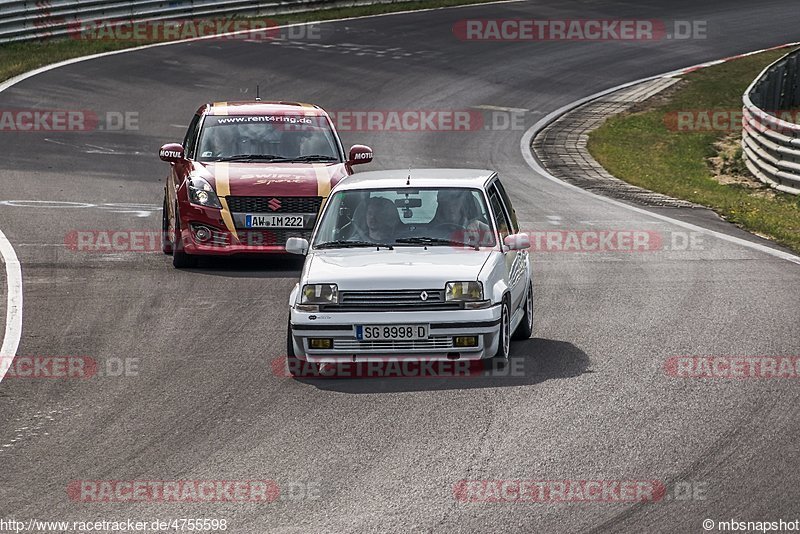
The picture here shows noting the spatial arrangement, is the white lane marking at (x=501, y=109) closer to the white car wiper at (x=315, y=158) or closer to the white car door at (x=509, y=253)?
the white car wiper at (x=315, y=158)

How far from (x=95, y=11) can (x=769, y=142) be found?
18.3 meters

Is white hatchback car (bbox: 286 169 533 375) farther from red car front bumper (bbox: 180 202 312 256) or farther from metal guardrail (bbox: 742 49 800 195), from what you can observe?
metal guardrail (bbox: 742 49 800 195)

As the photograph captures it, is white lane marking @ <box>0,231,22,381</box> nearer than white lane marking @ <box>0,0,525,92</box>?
Yes

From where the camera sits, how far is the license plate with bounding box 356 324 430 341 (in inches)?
414

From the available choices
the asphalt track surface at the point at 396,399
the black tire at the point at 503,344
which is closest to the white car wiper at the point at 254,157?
the asphalt track surface at the point at 396,399

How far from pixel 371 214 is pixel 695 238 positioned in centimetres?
746

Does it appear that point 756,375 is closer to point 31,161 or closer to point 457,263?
point 457,263

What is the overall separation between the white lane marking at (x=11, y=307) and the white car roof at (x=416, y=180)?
297cm

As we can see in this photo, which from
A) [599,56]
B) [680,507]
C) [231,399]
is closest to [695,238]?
[231,399]

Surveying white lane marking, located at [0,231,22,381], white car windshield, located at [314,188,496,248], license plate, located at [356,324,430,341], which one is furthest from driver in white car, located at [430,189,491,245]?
white lane marking, located at [0,231,22,381]

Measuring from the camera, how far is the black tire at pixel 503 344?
10805 mm

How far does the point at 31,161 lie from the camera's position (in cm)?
2366

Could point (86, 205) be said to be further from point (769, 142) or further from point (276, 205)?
point (769, 142)

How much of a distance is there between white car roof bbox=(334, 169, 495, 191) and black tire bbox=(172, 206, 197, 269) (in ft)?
12.6
